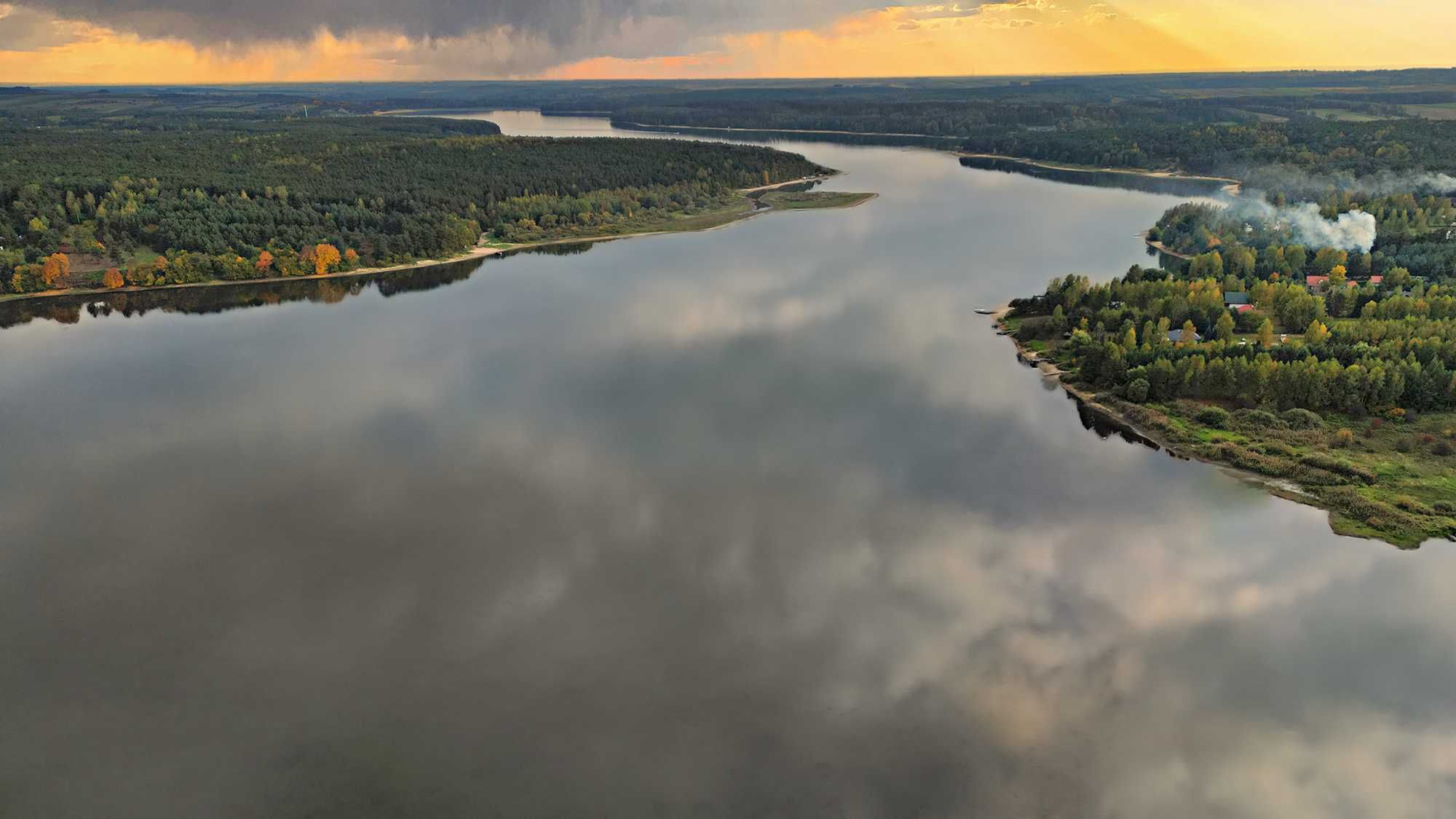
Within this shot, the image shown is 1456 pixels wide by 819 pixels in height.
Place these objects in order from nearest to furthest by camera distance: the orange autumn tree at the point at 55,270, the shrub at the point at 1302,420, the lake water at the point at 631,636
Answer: the lake water at the point at 631,636, the shrub at the point at 1302,420, the orange autumn tree at the point at 55,270

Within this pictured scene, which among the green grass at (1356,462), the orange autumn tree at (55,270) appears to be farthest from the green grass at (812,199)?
the orange autumn tree at (55,270)

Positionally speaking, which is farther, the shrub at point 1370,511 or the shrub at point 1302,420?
the shrub at point 1302,420

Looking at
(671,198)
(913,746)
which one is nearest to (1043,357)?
(913,746)

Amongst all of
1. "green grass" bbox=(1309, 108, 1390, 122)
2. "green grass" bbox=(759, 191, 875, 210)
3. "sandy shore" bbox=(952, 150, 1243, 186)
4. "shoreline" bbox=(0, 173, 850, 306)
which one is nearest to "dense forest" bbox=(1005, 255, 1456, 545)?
"shoreline" bbox=(0, 173, 850, 306)

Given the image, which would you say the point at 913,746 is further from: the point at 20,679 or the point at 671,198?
the point at 671,198

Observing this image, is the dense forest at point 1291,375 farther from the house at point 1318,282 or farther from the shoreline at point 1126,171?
the shoreline at point 1126,171
